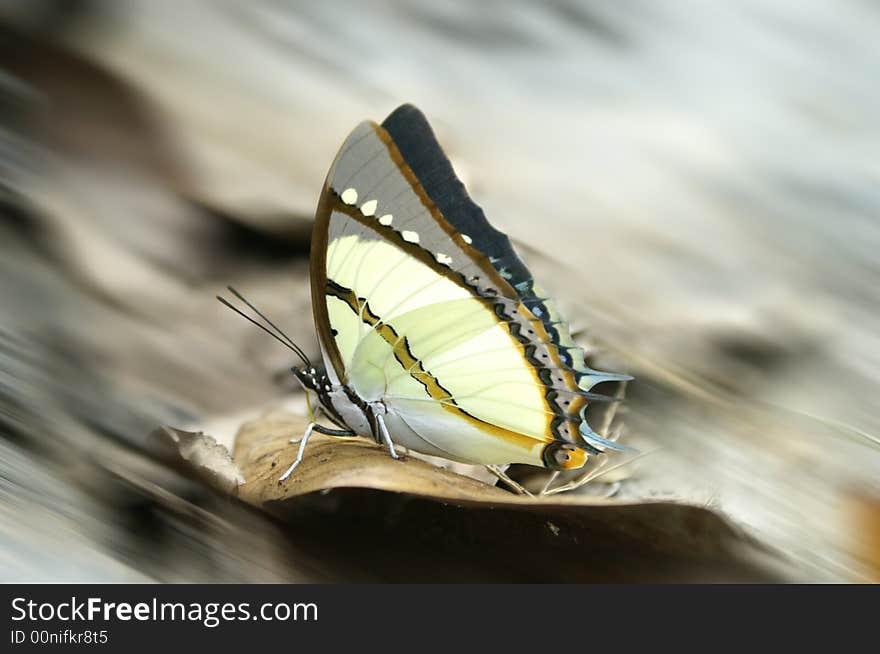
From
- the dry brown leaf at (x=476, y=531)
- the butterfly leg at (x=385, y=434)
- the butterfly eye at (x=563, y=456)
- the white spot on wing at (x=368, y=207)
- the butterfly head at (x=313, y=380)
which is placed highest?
the white spot on wing at (x=368, y=207)

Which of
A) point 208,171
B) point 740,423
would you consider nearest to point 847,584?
point 740,423

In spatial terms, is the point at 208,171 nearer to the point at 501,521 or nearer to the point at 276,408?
the point at 276,408

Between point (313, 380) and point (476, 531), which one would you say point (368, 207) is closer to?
point (313, 380)

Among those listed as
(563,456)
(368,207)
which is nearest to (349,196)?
(368,207)

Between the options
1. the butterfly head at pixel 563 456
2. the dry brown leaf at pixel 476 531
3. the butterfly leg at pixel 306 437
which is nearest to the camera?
the dry brown leaf at pixel 476 531

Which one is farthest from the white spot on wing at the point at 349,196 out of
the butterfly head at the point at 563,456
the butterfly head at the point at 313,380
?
the butterfly head at the point at 563,456

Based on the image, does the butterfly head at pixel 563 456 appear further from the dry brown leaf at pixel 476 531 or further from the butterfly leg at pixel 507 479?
the dry brown leaf at pixel 476 531

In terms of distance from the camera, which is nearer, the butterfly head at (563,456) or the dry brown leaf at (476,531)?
the dry brown leaf at (476,531)

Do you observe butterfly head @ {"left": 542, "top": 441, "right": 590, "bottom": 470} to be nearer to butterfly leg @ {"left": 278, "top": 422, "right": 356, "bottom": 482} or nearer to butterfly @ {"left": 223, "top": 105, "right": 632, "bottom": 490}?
butterfly @ {"left": 223, "top": 105, "right": 632, "bottom": 490}

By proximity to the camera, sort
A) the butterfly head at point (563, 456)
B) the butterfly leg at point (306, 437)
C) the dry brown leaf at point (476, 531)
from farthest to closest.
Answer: the butterfly head at point (563, 456), the butterfly leg at point (306, 437), the dry brown leaf at point (476, 531)
